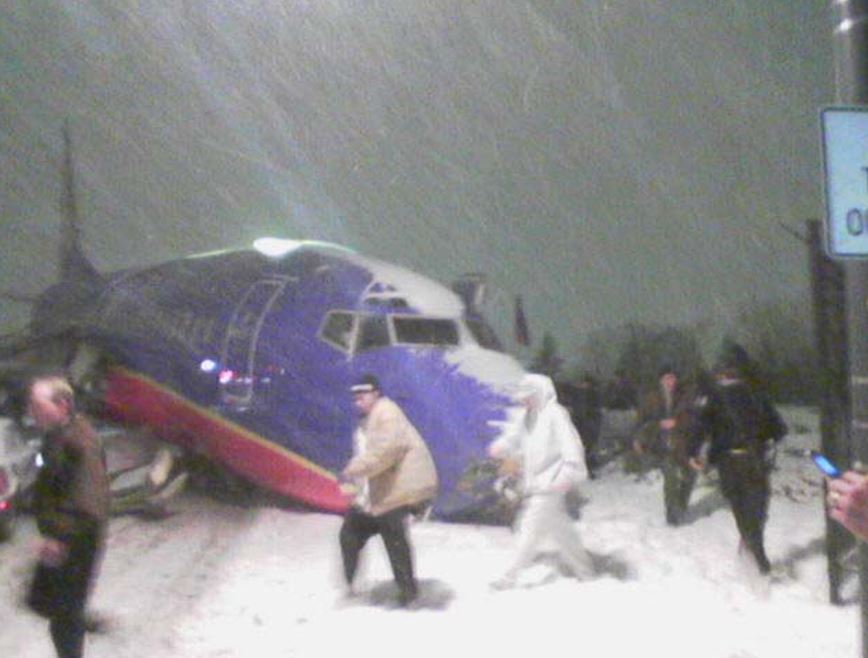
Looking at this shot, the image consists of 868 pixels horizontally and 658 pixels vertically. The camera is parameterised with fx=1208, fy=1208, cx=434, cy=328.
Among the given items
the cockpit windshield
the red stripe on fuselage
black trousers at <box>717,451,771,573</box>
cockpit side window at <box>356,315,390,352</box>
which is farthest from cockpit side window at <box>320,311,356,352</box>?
black trousers at <box>717,451,771,573</box>

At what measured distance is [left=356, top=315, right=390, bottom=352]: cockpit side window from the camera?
40.0ft

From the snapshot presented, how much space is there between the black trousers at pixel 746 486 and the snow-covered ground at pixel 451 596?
0.46 m

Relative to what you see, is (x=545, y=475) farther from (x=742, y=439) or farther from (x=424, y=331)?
(x=424, y=331)

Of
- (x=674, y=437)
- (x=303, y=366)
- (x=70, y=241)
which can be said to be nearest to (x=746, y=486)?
(x=674, y=437)

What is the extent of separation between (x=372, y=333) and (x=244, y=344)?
62.5 inches

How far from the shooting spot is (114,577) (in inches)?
381

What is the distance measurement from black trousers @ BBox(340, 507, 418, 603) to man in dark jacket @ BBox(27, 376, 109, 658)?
8.36 ft

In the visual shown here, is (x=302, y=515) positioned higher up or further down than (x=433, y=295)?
further down

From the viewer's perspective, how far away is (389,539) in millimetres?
7980

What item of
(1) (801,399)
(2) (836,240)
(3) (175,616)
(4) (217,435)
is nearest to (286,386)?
(4) (217,435)

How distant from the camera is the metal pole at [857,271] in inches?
182

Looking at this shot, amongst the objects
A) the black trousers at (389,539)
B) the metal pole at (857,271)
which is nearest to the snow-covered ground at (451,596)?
the black trousers at (389,539)

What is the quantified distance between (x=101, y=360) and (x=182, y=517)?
312 cm

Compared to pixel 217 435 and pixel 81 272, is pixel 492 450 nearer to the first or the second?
pixel 217 435
